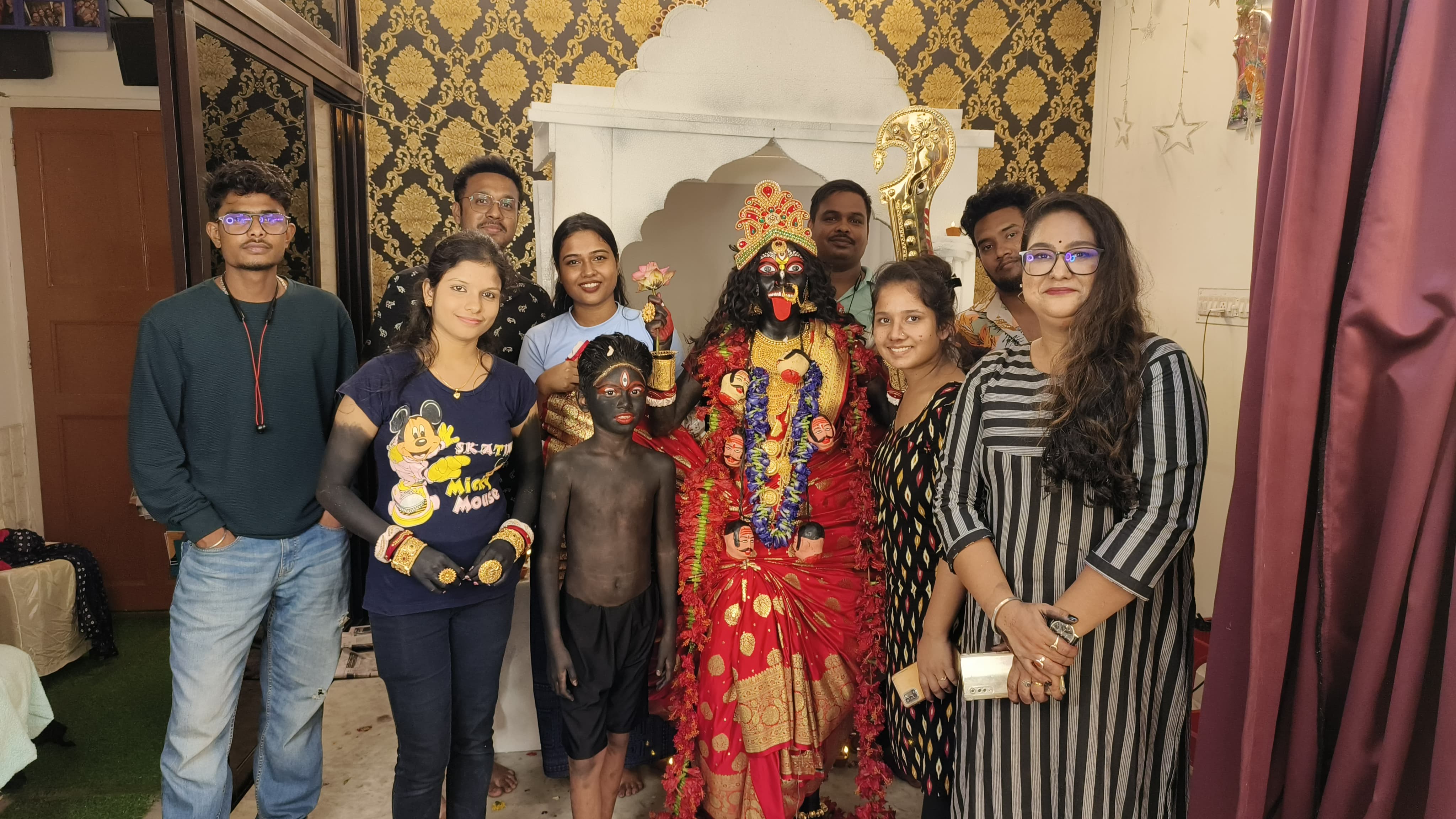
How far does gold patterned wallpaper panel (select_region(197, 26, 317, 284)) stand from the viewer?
8.55 ft

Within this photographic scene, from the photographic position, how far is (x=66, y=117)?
170 inches

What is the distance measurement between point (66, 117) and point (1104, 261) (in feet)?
16.7

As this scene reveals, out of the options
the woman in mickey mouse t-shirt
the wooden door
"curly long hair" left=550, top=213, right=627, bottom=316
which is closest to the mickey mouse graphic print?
the woman in mickey mouse t-shirt

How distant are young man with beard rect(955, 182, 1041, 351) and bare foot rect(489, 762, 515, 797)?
2240 millimetres

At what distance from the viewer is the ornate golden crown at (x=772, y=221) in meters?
2.60

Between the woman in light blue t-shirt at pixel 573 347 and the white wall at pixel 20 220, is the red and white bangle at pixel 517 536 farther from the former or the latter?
the white wall at pixel 20 220

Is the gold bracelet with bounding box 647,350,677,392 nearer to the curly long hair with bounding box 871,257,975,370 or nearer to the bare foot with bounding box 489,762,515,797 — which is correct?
the curly long hair with bounding box 871,257,975,370

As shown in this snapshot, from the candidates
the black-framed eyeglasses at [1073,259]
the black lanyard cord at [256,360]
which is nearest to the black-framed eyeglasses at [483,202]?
the black lanyard cord at [256,360]

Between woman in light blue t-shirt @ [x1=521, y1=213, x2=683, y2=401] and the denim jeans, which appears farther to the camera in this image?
woman in light blue t-shirt @ [x1=521, y1=213, x2=683, y2=401]

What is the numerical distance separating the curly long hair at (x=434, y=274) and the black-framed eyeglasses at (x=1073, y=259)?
4.50 ft

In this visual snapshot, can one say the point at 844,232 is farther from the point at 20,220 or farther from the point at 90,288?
the point at 20,220

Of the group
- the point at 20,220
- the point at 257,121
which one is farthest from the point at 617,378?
the point at 20,220

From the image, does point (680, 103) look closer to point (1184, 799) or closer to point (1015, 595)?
point (1015, 595)

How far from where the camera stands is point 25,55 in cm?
422
